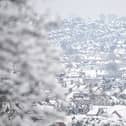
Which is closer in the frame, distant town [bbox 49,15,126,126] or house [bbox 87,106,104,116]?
distant town [bbox 49,15,126,126]

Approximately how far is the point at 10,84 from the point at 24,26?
2.12 ft

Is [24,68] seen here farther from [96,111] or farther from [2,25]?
[96,111]

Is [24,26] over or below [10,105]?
over

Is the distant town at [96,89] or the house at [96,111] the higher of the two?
the distant town at [96,89]

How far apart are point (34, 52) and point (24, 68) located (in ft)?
0.66

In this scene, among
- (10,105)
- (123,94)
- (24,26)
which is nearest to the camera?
(24,26)

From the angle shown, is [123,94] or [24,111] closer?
[24,111]

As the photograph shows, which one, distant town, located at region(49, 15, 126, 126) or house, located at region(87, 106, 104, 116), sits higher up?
distant town, located at region(49, 15, 126, 126)

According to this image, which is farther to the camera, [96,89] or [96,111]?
[96,89]

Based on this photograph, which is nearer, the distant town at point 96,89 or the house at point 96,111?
the distant town at point 96,89

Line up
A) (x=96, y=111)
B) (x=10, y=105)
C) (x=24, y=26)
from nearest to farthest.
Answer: (x=24, y=26)
(x=10, y=105)
(x=96, y=111)

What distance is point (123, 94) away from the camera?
83.7 m

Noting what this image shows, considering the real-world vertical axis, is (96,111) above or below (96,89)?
below

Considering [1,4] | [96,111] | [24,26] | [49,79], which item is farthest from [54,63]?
[96,111]
